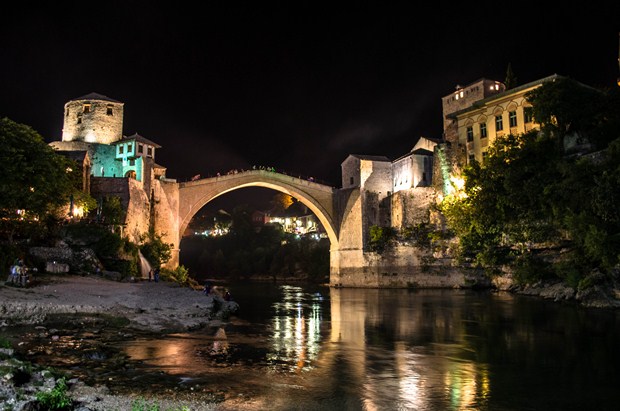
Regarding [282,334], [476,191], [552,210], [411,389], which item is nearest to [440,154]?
[476,191]

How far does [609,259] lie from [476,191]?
1035 centimetres

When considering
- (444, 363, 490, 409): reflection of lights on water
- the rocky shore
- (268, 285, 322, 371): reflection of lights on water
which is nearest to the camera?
the rocky shore

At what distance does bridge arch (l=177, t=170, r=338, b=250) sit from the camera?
37625 millimetres

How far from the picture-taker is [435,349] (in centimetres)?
1291

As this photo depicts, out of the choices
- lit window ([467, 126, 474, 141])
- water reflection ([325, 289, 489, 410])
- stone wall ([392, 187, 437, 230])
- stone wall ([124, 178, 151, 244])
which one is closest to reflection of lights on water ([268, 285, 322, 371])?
water reflection ([325, 289, 489, 410])

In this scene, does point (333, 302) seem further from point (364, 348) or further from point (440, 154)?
point (440, 154)

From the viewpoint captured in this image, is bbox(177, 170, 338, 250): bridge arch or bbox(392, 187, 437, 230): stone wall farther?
bbox(392, 187, 437, 230): stone wall

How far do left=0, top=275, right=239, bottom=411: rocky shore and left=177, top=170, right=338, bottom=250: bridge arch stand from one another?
16509 millimetres

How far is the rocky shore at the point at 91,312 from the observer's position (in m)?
6.83

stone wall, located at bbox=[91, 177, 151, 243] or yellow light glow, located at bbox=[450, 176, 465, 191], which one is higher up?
yellow light glow, located at bbox=[450, 176, 465, 191]

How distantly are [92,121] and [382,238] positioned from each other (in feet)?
82.4

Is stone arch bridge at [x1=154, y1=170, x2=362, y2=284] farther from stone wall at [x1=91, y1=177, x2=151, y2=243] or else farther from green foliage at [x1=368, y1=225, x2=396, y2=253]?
stone wall at [x1=91, y1=177, x2=151, y2=243]

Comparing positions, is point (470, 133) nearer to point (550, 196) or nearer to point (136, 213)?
point (550, 196)

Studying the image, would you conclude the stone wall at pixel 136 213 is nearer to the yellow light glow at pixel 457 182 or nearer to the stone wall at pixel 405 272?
the stone wall at pixel 405 272
